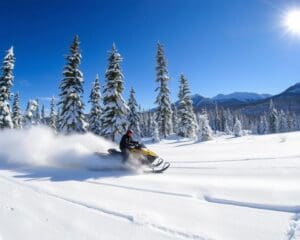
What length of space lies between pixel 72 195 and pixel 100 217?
222 centimetres

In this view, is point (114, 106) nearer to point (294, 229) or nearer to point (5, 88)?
point (5, 88)

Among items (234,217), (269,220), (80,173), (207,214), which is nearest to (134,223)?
(207,214)

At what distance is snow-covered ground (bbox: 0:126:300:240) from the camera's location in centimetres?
509

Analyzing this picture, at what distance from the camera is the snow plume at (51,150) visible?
1322 centimetres

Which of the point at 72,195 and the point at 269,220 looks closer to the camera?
the point at 269,220

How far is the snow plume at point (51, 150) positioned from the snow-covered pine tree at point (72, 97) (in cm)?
1417

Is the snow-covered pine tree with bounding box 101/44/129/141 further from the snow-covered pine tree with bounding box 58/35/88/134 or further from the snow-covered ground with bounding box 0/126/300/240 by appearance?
the snow-covered ground with bounding box 0/126/300/240

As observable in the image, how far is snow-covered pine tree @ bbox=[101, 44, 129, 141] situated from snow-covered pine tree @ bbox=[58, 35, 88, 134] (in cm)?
267

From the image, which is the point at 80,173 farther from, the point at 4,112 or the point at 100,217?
the point at 4,112

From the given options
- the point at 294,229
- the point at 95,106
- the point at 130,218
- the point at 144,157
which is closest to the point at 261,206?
the point at 294,229

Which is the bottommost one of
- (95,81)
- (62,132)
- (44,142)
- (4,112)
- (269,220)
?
(269,220)

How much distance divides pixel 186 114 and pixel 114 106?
62.4 ft

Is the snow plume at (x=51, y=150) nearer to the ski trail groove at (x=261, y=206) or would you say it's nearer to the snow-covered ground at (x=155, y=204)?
the snow-covered ground at (x=155, y=204)

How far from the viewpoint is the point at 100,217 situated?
5.90 meters
